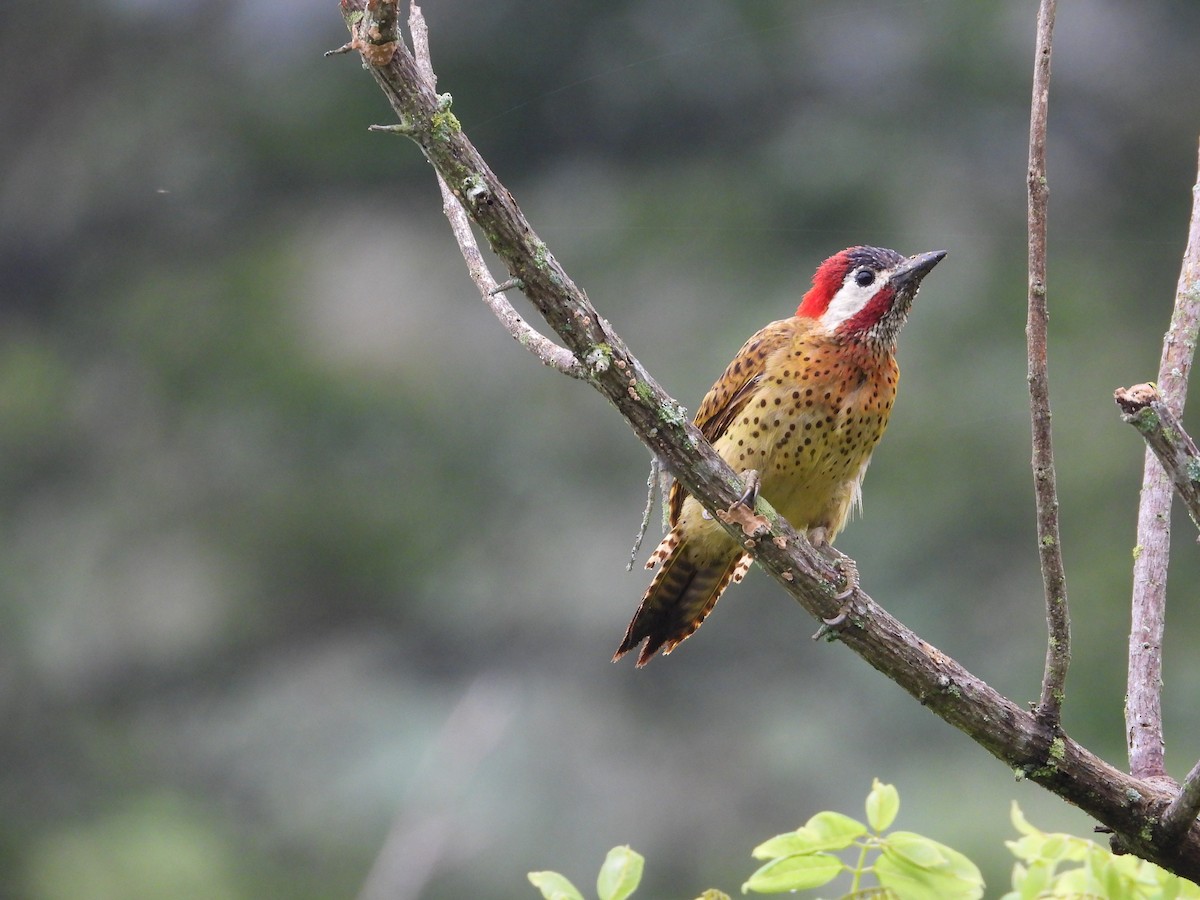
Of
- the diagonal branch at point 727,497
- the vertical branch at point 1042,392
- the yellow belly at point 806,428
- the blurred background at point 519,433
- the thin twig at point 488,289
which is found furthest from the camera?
the blurred background at point 519,433

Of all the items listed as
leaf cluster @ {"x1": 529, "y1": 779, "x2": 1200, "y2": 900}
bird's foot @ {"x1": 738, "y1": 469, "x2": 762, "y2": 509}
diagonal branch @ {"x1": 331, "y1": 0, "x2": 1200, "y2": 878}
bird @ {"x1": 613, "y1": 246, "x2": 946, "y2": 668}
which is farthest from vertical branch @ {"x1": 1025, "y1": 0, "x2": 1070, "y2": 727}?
bird @ {"x1": 613, "y1": 246, "x2": 946, "y2": 668}

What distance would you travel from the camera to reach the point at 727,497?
6.40 feet

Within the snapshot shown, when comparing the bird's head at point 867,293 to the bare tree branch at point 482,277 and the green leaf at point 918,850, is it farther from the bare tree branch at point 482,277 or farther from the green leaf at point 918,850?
the green leaf at point 918,850

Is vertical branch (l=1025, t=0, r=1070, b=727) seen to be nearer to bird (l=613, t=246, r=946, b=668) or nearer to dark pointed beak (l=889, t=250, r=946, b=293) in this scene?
bird (l=613, t=246, r=946, b=668)

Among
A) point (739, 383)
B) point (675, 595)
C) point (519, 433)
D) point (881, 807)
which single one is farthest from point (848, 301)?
point (519, 433)

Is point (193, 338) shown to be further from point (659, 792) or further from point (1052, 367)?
point (1052, 367)

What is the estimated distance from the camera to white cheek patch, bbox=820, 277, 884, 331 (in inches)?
117

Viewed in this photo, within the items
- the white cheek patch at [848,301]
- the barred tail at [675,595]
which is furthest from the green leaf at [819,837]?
the white cheek patch at [848,301]

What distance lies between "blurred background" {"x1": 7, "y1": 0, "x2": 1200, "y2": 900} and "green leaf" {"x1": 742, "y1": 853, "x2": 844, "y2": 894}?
20.1 feet

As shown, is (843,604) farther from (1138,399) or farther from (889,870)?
(1138,399)

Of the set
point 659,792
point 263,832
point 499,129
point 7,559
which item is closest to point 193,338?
point 7,559

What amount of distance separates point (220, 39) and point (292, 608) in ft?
14.4

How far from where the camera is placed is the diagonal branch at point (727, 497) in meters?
1.64

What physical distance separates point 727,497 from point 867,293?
1178 mm
